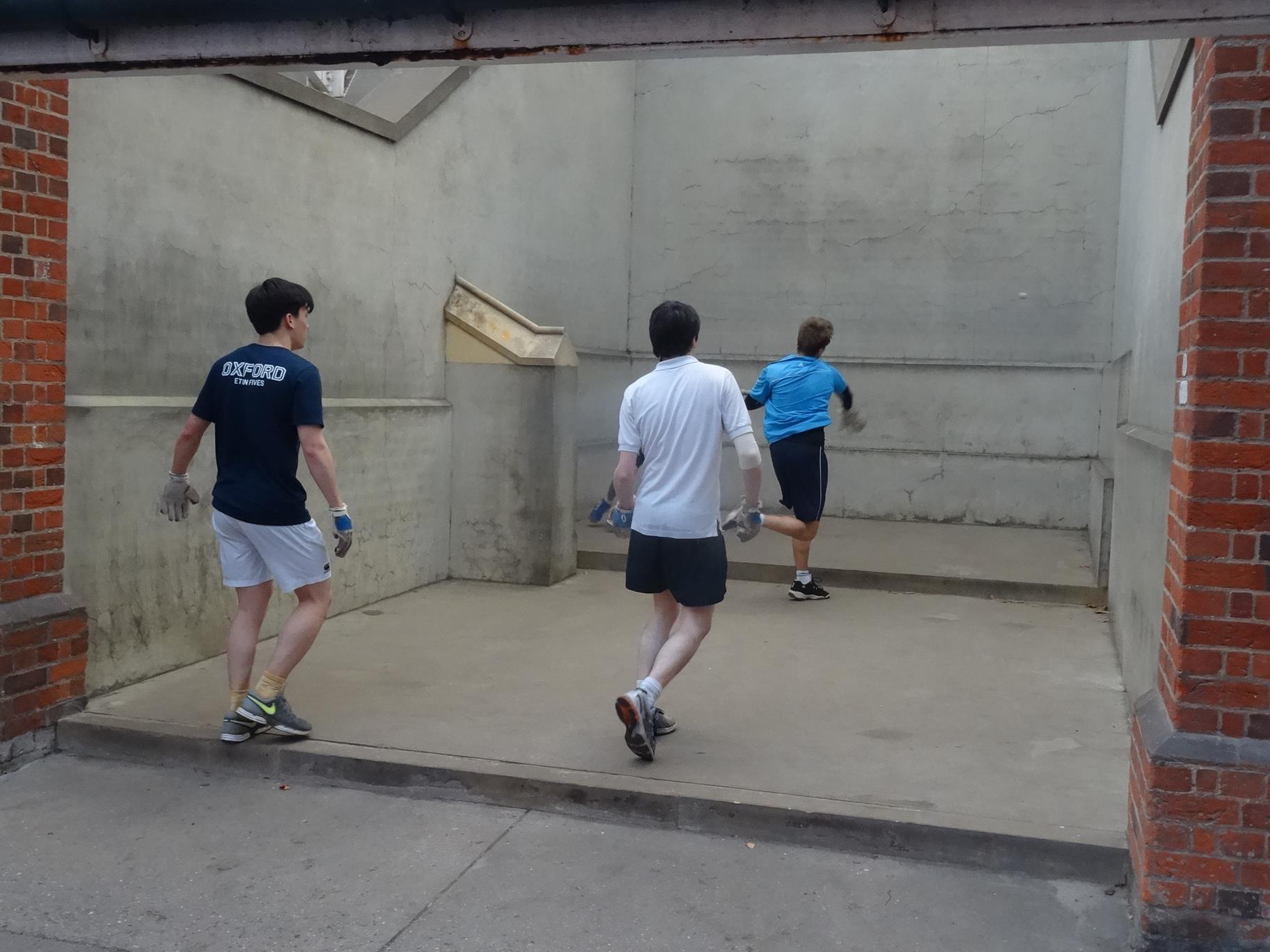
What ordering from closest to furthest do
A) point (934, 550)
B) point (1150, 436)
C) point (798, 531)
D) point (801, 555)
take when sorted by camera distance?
point (1150, 436) < point (798, 531) < point (801, 555) < point (934, 550)

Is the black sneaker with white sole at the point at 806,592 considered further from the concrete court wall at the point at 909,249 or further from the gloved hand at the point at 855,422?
the gloved hand at the point at 855,422

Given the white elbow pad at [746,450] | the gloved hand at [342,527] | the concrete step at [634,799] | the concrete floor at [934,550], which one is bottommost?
the concrete step at [634,799]

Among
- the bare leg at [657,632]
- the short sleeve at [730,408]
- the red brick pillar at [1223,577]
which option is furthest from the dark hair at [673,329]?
the red brick pillar at [1223,577]

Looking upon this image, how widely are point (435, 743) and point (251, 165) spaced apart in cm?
338

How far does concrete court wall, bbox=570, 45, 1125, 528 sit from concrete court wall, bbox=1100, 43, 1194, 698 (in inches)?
71.3

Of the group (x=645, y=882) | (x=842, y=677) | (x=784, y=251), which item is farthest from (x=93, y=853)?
(x=784, y=251)

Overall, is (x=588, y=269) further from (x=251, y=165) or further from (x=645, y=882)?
(x=645, y=882)

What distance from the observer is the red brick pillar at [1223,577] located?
3123 millimetres

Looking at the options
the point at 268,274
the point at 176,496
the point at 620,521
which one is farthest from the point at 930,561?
the point at 176,496

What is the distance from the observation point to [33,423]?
4.71 meters

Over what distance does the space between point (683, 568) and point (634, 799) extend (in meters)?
0.94

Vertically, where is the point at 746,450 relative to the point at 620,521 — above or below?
above

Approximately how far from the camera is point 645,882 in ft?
11.9

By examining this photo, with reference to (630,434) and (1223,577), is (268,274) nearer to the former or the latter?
(630,434)
